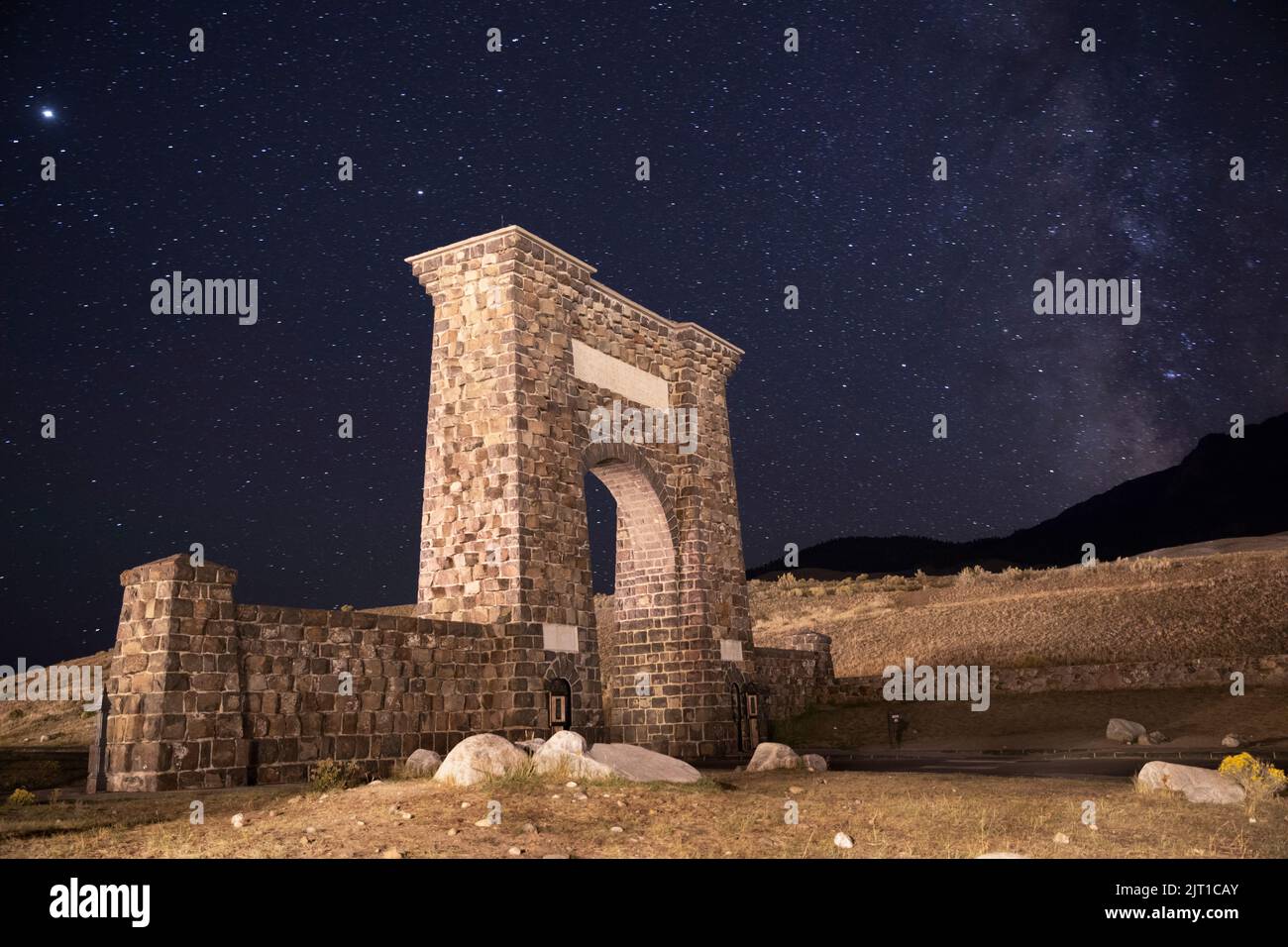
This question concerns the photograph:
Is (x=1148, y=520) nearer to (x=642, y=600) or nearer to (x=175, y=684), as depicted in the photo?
(x=642, y=600)

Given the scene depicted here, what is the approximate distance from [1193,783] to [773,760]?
15.9 feet

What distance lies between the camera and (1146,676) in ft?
75.8

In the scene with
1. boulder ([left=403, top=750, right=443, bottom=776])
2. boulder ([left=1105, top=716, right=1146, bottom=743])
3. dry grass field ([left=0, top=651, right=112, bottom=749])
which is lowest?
dry grass field ([left=0, top=651, right=112, bottom=749])

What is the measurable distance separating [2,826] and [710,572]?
48.9 feet

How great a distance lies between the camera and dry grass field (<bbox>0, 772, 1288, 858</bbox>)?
7340mm

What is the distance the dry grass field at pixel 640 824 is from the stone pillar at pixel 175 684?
1052 mm

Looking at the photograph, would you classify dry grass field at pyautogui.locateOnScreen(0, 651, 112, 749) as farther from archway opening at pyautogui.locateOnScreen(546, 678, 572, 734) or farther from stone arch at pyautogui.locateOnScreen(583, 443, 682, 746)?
archway opening at pyautogui.locateOnScreen(546, 678, 572, 734)

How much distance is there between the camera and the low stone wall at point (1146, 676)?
2194cm

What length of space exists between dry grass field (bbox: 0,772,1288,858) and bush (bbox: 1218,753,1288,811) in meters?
0.14

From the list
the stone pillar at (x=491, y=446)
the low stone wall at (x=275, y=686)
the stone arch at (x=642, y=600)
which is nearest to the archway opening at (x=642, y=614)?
the stone arch at (x=642, y=600)

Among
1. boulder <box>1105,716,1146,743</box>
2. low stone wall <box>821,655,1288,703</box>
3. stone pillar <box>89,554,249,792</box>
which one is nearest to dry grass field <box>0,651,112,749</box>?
stone pillar <box>89,554,249,792</box>
